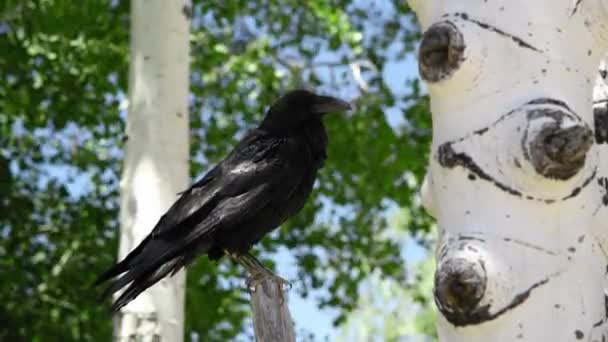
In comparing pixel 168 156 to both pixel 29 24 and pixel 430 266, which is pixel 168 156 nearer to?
pixel 29 24

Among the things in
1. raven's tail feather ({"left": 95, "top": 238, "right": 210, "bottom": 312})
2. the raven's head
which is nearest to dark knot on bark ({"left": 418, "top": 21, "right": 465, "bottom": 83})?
raven's tail feather ({"left": 95, "top": 238, "right": 210, "bottom": 312})

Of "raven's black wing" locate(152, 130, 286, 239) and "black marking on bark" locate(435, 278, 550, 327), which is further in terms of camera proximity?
"raven's black wing" locate(152, 130, 286, 239)

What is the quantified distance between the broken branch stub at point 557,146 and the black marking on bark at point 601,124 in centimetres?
49

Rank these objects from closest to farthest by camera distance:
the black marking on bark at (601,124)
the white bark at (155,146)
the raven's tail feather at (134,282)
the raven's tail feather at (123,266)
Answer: the black marking on bark at (601,124)
the raven's tail feather at (134,282)
the raven's tail feather at (123,266)
the white bark at (155,146)

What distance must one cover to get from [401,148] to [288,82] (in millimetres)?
1148

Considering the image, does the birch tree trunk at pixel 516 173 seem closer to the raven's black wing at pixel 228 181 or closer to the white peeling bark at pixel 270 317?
the white peeling bark at pixel 270 317

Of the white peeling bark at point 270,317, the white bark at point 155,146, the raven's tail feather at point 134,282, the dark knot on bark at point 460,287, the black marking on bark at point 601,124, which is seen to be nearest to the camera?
Answer: the dark knot on bark at point 460,287

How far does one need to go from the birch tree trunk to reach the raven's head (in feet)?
9.27

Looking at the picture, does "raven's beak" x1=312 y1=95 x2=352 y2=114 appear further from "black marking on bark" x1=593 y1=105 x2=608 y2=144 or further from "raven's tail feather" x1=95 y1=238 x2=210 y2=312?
"black marking on bark" x1=593 y1=105 x2=608 y2=144

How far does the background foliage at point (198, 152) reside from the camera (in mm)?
9766

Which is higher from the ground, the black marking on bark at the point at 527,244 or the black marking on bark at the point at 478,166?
the black marking on bark at the point at 478,166

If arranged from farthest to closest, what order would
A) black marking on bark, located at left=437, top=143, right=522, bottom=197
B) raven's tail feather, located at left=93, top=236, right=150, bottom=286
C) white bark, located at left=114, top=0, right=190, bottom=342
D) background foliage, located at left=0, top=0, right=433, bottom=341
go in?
background foliage, located at left=0, top=0, right=433, bottom=341
white bark, located at left=114, top=0, right=190, bottom=342
raven's tail feather, located at left=93, top=236, right=150, bottom=286
black marking on bark, located at left=437, top=143, right=522, bottom=197

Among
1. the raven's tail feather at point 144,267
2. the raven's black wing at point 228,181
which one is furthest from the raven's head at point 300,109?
the raven's tail feather at point 144,267

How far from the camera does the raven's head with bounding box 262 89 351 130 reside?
5031 millimetres
